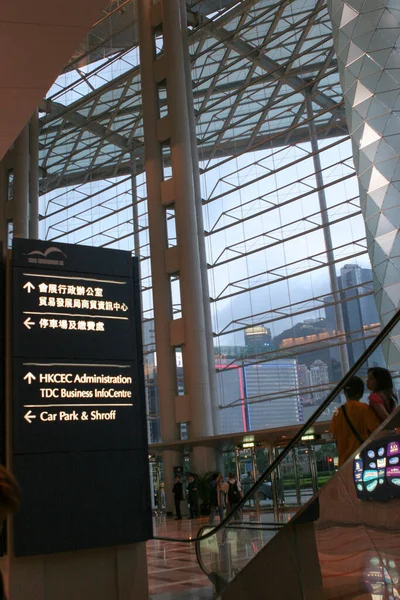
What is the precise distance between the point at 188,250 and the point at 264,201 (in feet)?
21.1

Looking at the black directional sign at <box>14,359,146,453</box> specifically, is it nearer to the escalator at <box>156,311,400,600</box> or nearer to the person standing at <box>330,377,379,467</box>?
the escalator at <box>156,311,400,600</box>

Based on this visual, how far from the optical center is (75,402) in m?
7.23

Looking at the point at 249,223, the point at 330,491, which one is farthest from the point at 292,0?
the point at 330,491

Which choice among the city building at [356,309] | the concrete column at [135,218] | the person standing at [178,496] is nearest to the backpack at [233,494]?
the person standing at [178,496]

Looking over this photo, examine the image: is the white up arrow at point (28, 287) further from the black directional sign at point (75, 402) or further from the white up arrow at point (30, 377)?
the white up arrow at point (30, 377)

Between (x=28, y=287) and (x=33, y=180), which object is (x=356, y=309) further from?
(x=28, y=287)

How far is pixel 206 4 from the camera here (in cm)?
2953

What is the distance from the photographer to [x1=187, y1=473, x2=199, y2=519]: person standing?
2112 cm

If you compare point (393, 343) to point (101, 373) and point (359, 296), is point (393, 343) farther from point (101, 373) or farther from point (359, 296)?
point (359, 296)

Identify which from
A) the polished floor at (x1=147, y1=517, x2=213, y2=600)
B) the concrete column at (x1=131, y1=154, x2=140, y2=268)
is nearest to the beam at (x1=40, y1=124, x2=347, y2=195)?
the concrete column at (x1=131, y1=154, x2=140, y2=268)

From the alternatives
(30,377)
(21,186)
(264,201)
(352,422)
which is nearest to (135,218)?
(21,186)

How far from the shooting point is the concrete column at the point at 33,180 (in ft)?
105

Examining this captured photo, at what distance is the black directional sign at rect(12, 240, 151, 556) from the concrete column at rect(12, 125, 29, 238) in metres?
24.4

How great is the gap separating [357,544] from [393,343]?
147 cm
